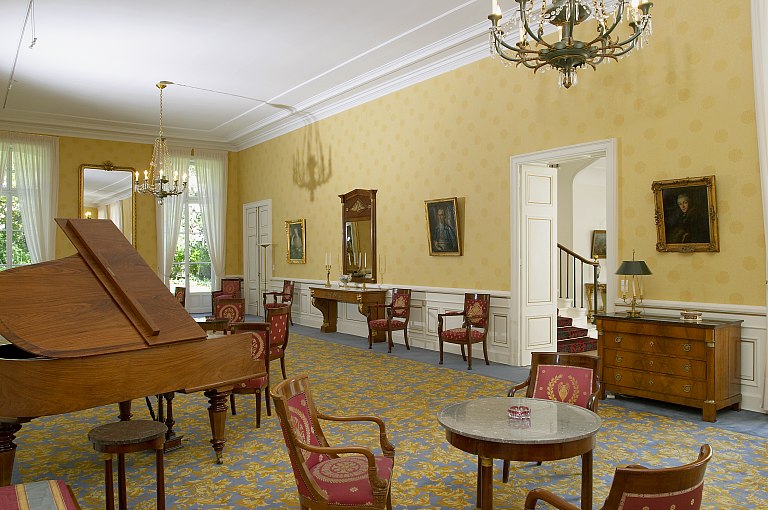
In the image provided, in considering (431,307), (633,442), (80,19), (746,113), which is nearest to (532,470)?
(633,442)

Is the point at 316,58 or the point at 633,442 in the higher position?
the point at 316,58

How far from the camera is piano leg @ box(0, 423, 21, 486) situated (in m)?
3.21

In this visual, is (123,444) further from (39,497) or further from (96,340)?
(39,497)

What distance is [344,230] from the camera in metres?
11.2

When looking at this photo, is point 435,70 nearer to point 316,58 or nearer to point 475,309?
point 316,58

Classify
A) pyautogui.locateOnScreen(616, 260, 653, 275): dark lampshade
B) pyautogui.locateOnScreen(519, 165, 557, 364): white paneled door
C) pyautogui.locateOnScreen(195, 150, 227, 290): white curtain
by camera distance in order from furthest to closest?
pyautogui.locateOnScreen(195, 150, 227, 290): white curtain < pyautogui.locateOnScreen(519, 165, 557, 364): white paneled door < pyautogui.locateOnScreen(616, 260, 653, 275): dark lampshade

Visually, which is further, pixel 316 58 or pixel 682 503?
pixel 316 58

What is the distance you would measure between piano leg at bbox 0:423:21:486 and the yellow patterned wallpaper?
5688 millimetres

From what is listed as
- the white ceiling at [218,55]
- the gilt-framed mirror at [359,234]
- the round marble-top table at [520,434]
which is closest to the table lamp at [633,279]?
the round marble-top table at [520,434]

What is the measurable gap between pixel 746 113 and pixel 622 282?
1970 mm

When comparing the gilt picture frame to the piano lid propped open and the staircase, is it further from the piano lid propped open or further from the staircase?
the piano lid propped open

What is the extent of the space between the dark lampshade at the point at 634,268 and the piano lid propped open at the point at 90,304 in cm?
418

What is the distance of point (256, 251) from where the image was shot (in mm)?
14695

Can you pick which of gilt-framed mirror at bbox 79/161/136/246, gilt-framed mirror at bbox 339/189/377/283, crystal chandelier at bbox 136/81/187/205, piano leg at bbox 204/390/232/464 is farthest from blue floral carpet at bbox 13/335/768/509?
gilt-framed mirror at bbox 79/161/136/246
